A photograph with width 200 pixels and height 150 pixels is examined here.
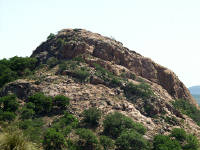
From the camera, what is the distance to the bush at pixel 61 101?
37031 mm

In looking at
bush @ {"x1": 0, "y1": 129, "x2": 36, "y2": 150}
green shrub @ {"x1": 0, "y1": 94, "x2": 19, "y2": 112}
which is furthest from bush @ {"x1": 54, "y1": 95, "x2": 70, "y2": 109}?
bush @ {"x1": 0, "y1": 129, "x2": 36, "y2": 150}

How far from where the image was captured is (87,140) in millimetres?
28438

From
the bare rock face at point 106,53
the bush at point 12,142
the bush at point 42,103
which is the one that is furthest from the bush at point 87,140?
the bare rock face at point 106,53

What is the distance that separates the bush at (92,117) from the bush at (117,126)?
5.06 ft

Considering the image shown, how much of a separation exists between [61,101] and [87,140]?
36.4ft

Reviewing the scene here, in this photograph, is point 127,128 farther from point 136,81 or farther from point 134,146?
point 136,81

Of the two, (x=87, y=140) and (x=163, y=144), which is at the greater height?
(x=87, y=140)

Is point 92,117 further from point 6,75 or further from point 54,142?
point 6,75

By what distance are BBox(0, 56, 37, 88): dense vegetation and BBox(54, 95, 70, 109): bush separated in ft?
50.8

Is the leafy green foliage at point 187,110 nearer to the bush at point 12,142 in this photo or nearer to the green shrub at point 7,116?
the green shrub at point 7,116

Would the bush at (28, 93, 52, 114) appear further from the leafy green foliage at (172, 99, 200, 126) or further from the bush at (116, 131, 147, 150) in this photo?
the leafy green foliage at (172, 99, 200, 126)

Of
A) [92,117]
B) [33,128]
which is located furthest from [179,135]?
[33,128]

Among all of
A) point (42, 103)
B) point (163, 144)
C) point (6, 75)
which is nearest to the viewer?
point (163, 144)

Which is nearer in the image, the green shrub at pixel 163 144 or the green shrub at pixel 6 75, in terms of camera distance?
the green shrub at pixel 163 144
